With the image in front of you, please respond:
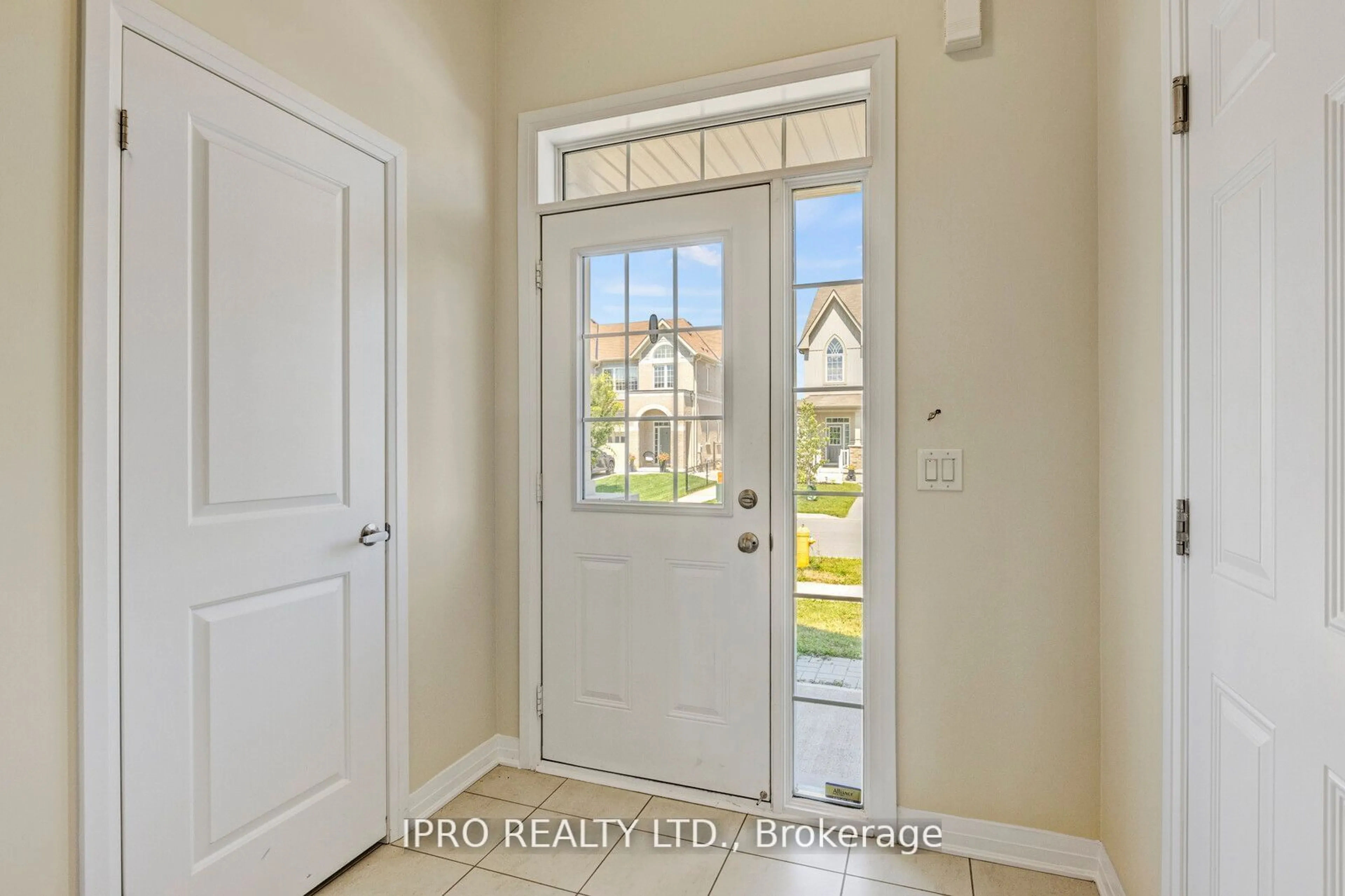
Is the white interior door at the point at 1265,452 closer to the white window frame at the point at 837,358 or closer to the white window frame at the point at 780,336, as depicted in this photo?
the white window frame at the point at 780,336

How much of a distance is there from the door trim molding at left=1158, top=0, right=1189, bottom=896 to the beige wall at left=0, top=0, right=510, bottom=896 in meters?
1.94

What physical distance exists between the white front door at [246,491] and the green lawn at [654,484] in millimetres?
735

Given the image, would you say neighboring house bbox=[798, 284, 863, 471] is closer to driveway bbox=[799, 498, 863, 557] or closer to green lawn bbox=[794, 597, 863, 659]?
driveway bbox=[799, 498, 863, 557]

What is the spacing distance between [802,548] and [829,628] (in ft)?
0.87

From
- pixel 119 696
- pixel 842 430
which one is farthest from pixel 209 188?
pixel 842 430

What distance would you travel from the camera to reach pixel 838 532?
2094 millimetres

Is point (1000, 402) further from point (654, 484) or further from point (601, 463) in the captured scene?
point (601, 463)

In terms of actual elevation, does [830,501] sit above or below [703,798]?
above

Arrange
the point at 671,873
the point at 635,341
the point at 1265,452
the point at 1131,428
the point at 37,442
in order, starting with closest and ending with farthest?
the point at 1265,452, the point at 37,442, the point at 1131,428, the point at 671,873, the point at 635,341

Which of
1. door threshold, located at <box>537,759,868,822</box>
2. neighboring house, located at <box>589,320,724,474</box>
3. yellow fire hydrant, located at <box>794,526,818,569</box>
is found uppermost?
neighboring house, located at <box>589,320,724,474</box>

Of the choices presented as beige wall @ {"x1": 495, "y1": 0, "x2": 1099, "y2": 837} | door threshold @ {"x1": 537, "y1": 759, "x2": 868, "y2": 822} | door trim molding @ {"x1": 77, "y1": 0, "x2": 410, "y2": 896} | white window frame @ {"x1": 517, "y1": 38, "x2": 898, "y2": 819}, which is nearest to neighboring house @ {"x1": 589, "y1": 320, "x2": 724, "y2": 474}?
white window frame @ {"x1": 517, "y1": 38, "x2": 898, "y2": 819}

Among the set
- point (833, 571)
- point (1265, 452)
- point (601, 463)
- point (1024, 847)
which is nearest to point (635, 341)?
point (601, 463)

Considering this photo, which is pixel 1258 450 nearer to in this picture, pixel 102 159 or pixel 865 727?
pixel 865 727

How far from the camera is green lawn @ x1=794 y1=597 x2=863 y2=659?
2.09 m
